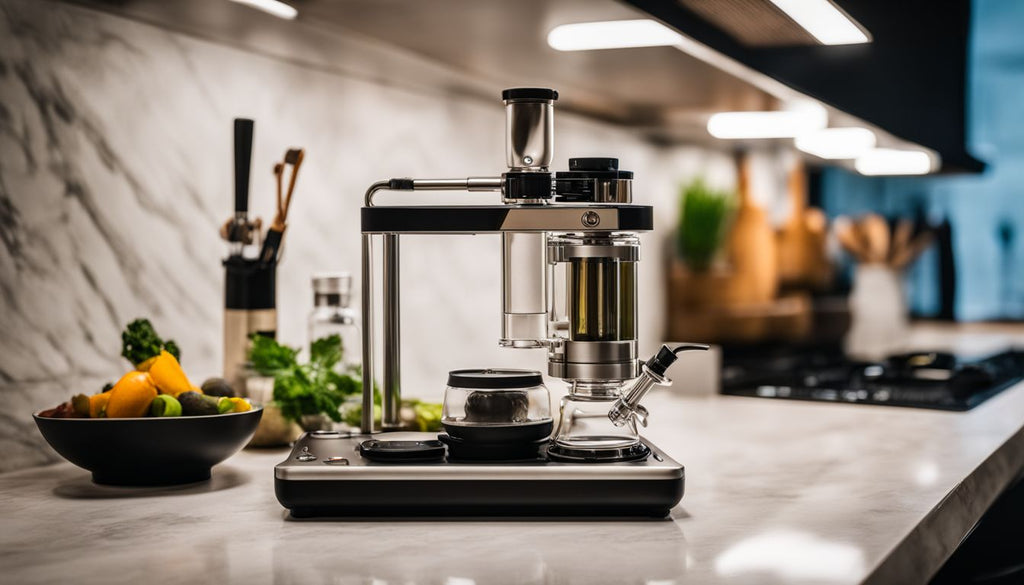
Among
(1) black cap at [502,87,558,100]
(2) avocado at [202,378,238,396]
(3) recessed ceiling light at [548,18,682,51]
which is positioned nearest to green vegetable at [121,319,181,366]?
(2) avocado at [202,378,238,396]

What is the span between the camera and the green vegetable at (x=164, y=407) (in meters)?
1.04

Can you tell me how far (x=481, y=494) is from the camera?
Result: 91 cm

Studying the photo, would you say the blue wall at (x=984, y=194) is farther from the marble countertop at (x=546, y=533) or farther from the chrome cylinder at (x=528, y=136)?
the chrome cylinder at (x=528, y=136)

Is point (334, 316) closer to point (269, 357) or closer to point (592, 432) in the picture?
point (269, 357)

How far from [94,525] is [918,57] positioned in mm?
2129

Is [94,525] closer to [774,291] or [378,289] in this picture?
[378,289]

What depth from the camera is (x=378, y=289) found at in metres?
2.08

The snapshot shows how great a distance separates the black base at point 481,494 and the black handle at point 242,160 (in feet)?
1.76

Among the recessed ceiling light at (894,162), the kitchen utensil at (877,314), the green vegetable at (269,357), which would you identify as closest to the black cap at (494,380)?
the green vegetable at (269,357)

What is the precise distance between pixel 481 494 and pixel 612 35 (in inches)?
27.7

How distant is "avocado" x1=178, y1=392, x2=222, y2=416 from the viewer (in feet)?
3.48

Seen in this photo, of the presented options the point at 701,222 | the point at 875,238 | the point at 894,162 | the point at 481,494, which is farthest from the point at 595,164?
the point at 875,238

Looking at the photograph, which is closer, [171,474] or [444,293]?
[171,474]

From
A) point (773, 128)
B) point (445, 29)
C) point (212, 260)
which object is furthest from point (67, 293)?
point (773, 128)
